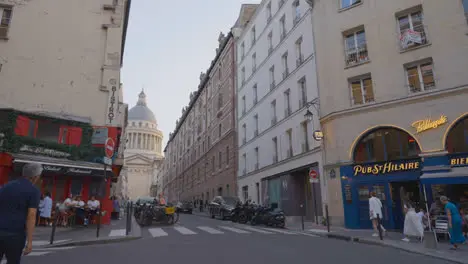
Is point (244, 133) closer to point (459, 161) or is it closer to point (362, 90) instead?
point (362, 90)

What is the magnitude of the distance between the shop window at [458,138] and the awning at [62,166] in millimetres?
15987

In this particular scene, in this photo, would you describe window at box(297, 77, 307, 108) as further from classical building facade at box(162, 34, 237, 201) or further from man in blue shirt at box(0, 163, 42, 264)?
man in blue shirt at box(0, 163, 42, 264)

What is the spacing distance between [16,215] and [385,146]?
15.0 meters

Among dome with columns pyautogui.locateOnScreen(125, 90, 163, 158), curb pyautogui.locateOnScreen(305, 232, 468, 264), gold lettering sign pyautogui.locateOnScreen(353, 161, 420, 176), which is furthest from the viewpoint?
dome with columns pyautogui.locateOnScreen(125, 90, 163, 158)

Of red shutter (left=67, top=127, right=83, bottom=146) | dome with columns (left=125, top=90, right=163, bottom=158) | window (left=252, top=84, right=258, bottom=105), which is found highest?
dome with columns (left=125, top=90, right=163, bottom=158)

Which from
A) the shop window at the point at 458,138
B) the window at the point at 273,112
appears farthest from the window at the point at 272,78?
the shop window at the point at 458,138

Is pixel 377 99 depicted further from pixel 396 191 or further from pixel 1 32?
pixel 1 32

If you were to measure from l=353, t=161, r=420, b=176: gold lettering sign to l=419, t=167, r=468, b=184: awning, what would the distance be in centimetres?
95

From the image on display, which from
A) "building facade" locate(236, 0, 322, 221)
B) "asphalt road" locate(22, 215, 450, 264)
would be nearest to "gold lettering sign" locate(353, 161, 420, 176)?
"building facade" locate(236, 0, 322, 221)

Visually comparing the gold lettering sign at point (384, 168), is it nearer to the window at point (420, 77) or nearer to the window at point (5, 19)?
the window at point (420, 77)

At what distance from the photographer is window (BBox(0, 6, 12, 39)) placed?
18.8 meters

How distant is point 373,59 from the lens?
643 inches

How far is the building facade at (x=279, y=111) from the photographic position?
20.4 meters

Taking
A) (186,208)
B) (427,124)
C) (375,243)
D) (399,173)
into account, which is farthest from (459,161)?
(186,208)
